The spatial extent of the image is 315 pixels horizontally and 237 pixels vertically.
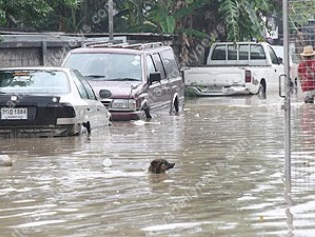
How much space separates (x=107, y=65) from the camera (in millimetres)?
20016

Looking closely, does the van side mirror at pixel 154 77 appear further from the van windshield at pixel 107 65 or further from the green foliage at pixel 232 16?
the green foliage at pixel 232 16

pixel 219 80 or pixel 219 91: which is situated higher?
pixel 219 80

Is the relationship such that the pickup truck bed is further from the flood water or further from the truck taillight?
the flood water

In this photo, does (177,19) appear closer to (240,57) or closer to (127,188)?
(240,57)

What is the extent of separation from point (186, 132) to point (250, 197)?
7.68m

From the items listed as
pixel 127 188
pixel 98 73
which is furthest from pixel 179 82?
pixel 127 188

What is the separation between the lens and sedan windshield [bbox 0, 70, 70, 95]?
51.5 feet

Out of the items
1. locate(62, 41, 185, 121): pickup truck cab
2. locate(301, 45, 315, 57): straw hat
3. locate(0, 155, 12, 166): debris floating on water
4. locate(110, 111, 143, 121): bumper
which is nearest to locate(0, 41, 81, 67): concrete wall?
locate(62, 41, 185, 121): pickup truck cab

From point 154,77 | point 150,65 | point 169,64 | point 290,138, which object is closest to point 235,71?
point 169,64

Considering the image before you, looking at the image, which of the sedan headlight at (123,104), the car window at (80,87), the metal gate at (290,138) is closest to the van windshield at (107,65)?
the sedan headlight at (123,104)

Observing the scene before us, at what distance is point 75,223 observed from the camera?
838 centimetres

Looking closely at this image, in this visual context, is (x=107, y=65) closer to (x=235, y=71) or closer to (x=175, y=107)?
(x=175, y=107)

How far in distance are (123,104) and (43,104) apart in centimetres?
374

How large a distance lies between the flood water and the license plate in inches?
15.0
